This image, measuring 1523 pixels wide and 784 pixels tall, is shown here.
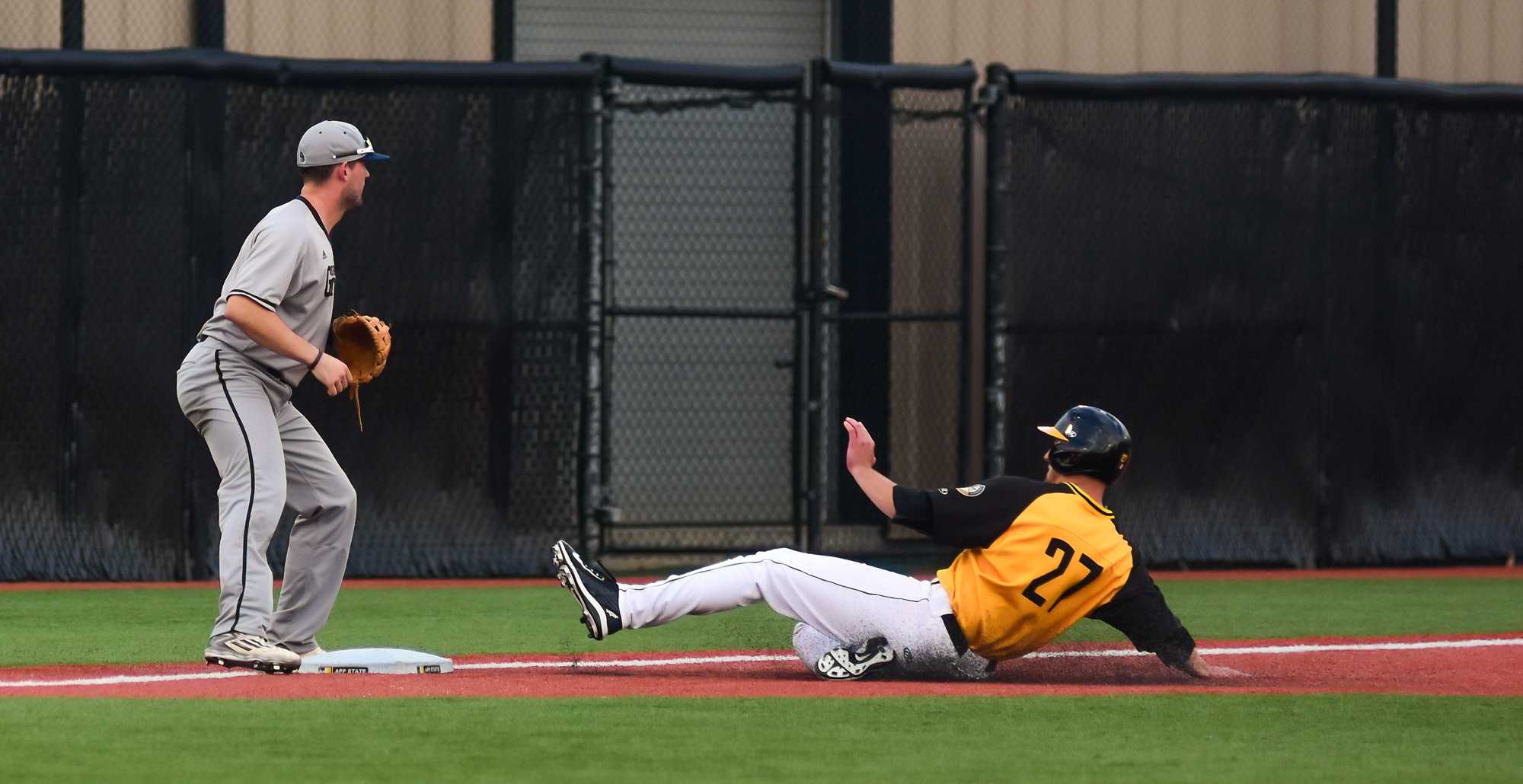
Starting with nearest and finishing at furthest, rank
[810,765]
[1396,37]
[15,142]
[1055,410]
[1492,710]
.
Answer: [810,765] < [1492,710] < [15,142] < [1055,410] < [1396,37]

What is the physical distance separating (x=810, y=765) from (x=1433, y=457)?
8.39m

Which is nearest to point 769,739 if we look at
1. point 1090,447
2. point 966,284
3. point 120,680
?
point 1090,447

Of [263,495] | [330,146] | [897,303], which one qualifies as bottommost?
[263,495]

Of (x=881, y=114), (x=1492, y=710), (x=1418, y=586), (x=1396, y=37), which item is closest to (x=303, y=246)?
(x=1492, y=710)

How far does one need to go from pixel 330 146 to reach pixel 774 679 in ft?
7.82

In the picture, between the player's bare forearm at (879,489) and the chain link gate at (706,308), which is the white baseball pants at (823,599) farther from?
the chain link gate at (706,308)

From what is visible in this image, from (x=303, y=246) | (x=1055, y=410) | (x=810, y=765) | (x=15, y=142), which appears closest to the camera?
(x=810, y=765)

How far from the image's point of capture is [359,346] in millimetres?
7852

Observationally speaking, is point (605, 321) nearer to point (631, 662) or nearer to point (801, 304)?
point (801, 304)

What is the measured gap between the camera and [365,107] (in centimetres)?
1160

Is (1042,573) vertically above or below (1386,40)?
below

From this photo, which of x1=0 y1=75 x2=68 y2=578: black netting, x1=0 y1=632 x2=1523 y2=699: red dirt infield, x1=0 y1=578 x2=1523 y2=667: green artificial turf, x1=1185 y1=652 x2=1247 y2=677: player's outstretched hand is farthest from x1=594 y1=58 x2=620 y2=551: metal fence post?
x1=1185 y1=652 x2=1247 y2=677: player's outstretched hand

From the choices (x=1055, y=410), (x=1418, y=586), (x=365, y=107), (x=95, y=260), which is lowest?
(x=1418, y=586)

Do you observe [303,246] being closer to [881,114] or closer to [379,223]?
[379,223]
